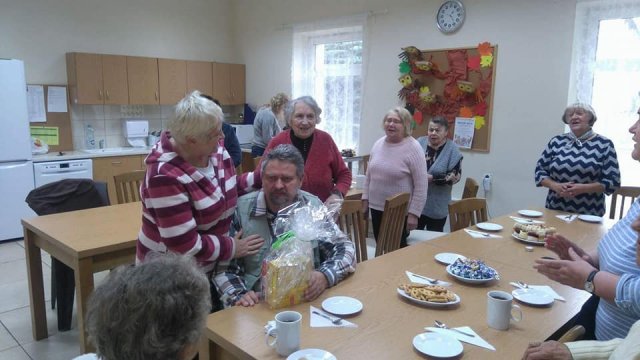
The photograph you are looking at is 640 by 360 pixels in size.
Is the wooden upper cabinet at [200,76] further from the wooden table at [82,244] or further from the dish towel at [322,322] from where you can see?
the dish towel at [322,322]

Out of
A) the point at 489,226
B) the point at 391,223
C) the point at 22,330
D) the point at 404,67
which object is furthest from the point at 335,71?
the point at 22,330

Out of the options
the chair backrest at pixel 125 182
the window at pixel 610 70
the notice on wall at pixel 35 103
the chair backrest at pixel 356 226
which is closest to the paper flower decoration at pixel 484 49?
the window at pixel 610 70

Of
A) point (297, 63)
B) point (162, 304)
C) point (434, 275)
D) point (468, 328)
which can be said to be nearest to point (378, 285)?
point (434, 275)

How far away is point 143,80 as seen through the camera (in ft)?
18.8

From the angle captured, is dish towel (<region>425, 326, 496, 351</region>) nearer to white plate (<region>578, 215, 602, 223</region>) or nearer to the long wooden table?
the long wooden table

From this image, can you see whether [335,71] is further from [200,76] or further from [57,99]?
[57,99]

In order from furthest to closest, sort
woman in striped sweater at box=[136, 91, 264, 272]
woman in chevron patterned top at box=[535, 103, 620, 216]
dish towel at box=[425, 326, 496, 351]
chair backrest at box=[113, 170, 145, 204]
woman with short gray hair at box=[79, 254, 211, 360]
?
chair backrest at box=[113, 170, 145, 204]
woman in chevron patterned top at box=[535, 103, 620, 216]
woman in striped sweater at box=[136, 91, 264, 272]
dish towel at box=[425, 326, 496, 351]
woman with short gray hair at box=[79, 254, 211, 360]

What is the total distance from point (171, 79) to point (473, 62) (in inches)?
143

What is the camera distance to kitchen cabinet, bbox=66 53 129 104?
208 inches

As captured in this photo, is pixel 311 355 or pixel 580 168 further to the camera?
pixel 580 168

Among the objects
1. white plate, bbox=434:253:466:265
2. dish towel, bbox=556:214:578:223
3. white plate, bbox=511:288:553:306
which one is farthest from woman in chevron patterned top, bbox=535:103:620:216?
white plate, bbox=511:288:553:306

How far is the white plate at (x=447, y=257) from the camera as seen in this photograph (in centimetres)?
212

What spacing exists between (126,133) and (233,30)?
2.17 metres

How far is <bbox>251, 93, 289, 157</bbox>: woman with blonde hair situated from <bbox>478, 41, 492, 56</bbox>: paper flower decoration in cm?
199
